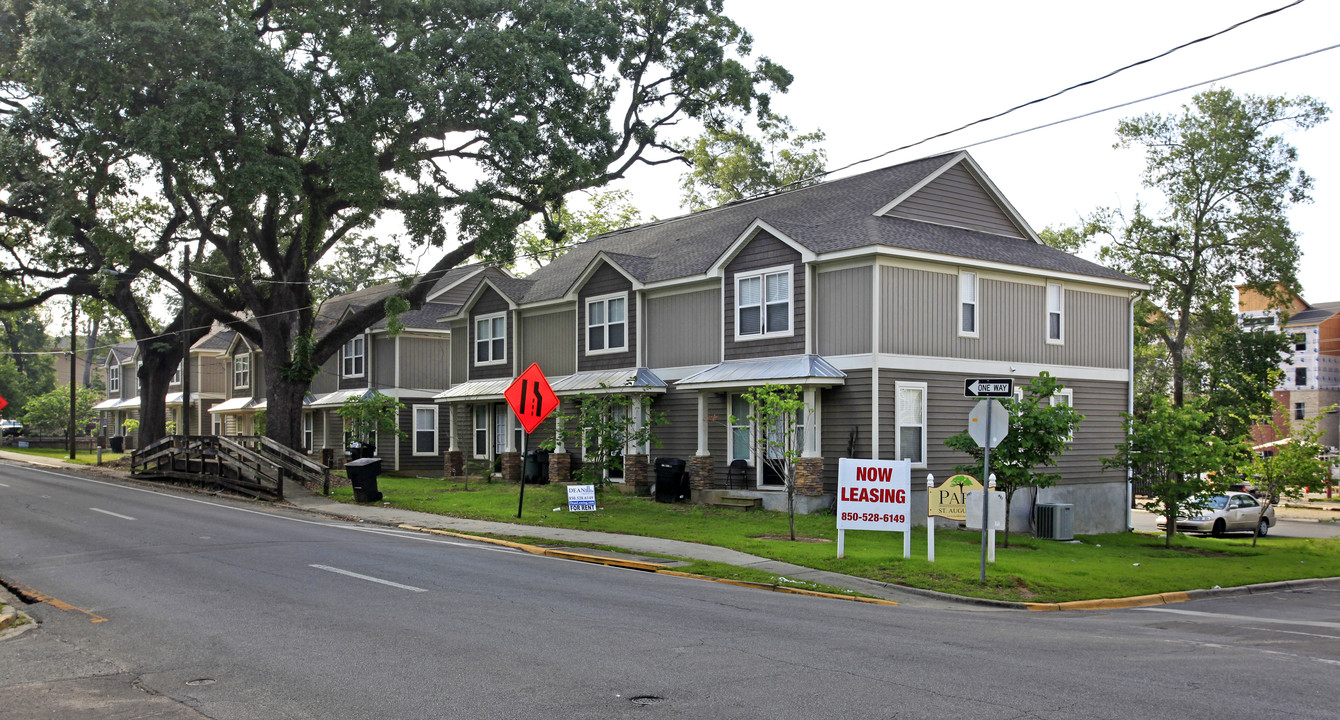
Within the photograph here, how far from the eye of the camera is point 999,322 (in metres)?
25.4

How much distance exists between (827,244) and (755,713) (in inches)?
693

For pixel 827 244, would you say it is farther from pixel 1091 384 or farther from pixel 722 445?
pixel 1091 384

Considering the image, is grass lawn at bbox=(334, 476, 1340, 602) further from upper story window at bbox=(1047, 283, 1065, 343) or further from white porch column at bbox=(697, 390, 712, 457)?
upper story window at bbox=(1047, 283, 1065, 343)

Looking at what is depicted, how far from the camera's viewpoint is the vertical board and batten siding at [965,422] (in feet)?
75.8

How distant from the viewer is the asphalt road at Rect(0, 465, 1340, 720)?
25.1 ft

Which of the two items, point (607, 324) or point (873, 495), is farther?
point (607, 324)

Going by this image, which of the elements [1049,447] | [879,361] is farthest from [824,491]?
[1049,447]

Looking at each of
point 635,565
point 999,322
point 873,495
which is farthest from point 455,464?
point 873,495

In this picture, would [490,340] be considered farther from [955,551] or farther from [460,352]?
[955,551]

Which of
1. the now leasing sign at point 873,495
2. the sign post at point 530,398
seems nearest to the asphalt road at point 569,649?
the now leasing sign at point 873,495

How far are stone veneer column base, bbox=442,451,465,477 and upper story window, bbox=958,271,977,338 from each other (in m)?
19.0

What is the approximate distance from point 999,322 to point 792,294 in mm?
5267

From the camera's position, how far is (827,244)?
23.8 m

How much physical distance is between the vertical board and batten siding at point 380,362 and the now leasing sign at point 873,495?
30.9m
